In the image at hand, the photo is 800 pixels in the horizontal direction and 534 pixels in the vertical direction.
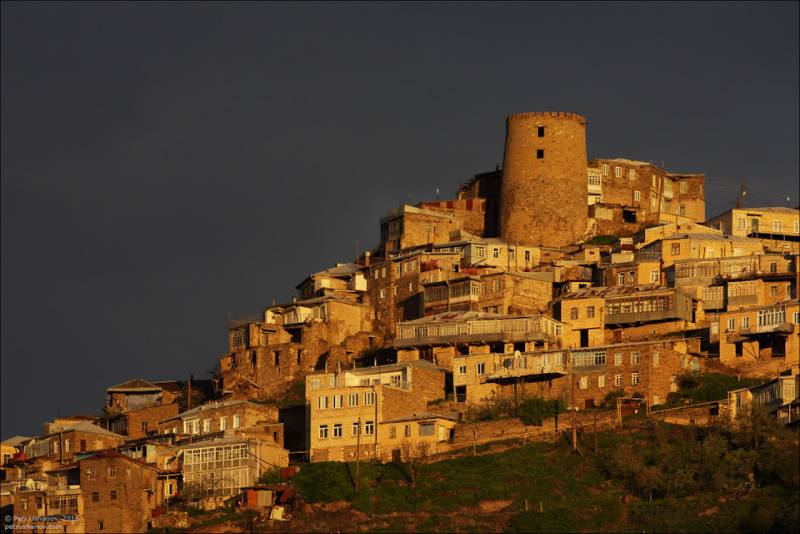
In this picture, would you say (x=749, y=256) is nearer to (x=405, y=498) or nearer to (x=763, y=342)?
(x=763, y=342)

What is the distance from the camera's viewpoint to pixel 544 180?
116m

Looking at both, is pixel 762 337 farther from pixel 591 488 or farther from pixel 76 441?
pixel 76 441

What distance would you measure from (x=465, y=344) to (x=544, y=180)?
74.9ft

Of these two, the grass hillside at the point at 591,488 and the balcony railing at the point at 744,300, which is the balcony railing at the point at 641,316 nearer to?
the balcony railing at the point at 744,300

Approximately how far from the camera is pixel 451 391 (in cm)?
9244

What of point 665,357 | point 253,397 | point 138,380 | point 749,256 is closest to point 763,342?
point 665,357

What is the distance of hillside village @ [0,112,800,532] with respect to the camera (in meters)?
85.8

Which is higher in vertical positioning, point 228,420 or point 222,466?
point 228,420

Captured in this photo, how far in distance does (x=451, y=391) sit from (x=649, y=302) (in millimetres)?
10858

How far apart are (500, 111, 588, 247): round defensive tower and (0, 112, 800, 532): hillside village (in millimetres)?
109

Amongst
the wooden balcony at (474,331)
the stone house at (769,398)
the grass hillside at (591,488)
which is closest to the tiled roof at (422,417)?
the grass hillside at (591,488)

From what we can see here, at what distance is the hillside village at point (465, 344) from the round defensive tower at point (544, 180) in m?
0.11

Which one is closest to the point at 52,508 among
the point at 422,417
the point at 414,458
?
the point at 414,458

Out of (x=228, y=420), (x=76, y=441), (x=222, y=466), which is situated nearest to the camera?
(x=222, y=466)
